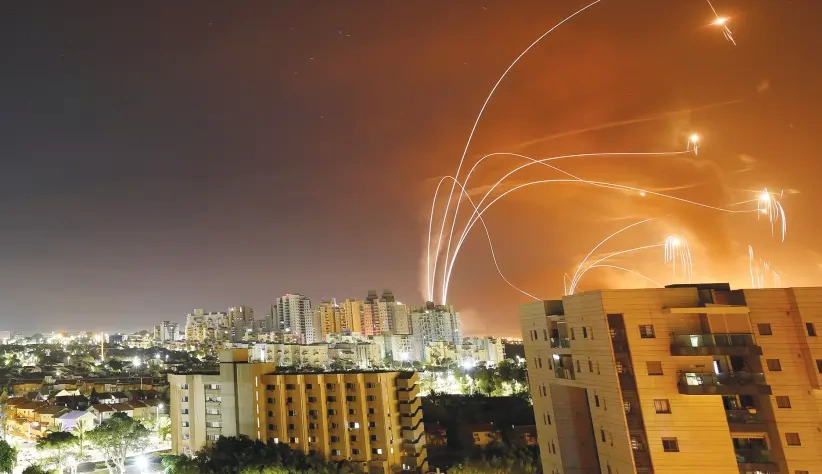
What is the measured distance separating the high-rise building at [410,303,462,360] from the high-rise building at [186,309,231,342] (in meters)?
38.0

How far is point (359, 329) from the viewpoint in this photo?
74312mm

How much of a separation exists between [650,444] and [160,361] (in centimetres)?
5824

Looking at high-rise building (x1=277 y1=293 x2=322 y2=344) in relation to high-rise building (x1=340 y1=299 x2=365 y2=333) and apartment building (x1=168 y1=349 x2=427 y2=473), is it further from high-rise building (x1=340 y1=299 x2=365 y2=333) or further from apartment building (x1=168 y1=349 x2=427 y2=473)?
apartment building (x1=168 y1=349 x2=427 y2=473)

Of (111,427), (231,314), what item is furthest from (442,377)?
(231,314)

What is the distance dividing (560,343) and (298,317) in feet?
244

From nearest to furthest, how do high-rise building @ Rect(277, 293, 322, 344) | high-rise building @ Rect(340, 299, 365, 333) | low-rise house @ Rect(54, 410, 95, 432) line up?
low-rise house @ Rect(54, 410, 95, 432), high-rise building @ Rect(340, 299, 365, 333), high-rise building @ Rect(277, 293, 322, 344)

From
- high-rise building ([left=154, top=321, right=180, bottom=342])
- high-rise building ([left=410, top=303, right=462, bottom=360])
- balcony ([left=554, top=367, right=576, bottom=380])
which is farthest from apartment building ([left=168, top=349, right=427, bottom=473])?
high-rise building ([left=154, top=321, right=180, bottom=342])

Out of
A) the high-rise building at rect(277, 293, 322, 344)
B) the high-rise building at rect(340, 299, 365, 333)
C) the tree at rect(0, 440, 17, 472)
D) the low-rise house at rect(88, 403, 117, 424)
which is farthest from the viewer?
the high-rise building at rect(277, 293, 322, 344)

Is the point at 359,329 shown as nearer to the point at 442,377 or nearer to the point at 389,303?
the point at 389,303

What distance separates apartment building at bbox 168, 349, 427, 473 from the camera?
18.3 meters

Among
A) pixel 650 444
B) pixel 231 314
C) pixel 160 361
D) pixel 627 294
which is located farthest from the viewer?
pixel 231 314

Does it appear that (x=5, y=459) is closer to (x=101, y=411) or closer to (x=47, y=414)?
(x=101, y=411)

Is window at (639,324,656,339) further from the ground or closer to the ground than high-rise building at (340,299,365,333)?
closer to the ground

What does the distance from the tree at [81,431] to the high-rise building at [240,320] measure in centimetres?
6285
